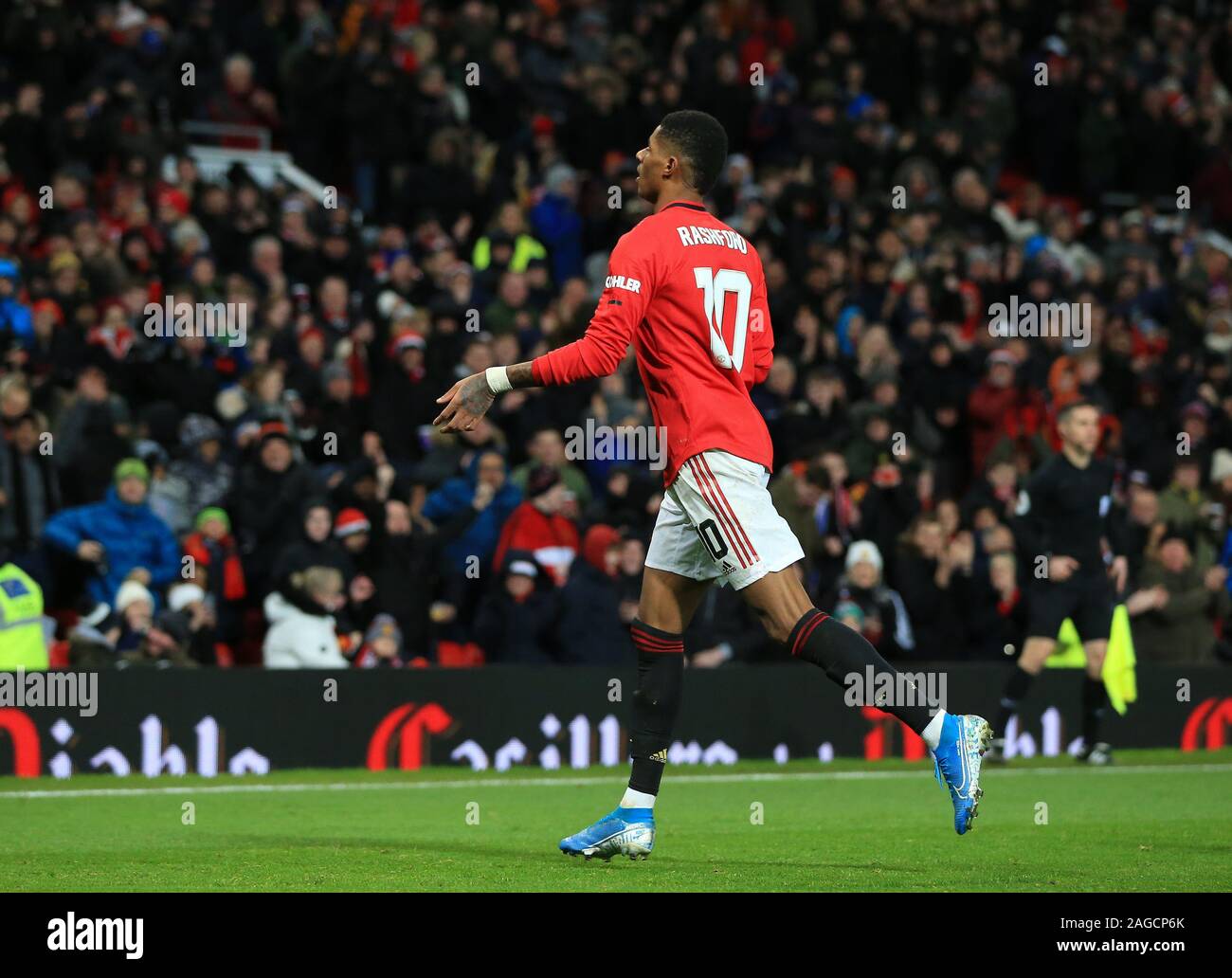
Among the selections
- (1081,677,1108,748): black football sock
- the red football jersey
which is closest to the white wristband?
the red football jersey

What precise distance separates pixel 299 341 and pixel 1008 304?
22.8 ft

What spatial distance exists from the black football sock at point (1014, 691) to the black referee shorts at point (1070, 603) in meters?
0.26

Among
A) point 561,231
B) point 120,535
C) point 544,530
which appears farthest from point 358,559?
point 561,231

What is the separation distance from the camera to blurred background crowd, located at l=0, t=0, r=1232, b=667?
1440cm

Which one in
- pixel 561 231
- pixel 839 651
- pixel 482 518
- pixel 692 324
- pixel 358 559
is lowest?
pixel 839 651

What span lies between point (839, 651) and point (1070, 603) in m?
6.62

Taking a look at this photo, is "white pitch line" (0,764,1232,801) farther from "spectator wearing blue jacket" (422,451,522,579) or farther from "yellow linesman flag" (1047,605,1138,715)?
"spectator wearing blue jacket" (422,451,522,579)

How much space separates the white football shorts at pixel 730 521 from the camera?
7602 mm

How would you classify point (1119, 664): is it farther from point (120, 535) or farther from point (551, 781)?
point (120, 535)

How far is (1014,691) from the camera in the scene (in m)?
14.0

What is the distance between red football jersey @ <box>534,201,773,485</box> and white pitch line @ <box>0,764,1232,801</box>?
4.69 metres

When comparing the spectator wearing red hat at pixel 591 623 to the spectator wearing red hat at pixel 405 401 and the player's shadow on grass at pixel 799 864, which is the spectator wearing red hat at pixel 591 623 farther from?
the player's shadow on grass at pixel 799 864

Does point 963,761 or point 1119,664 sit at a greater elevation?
point 1119,664

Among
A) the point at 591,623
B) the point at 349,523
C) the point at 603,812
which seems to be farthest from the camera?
the point at 591,623
